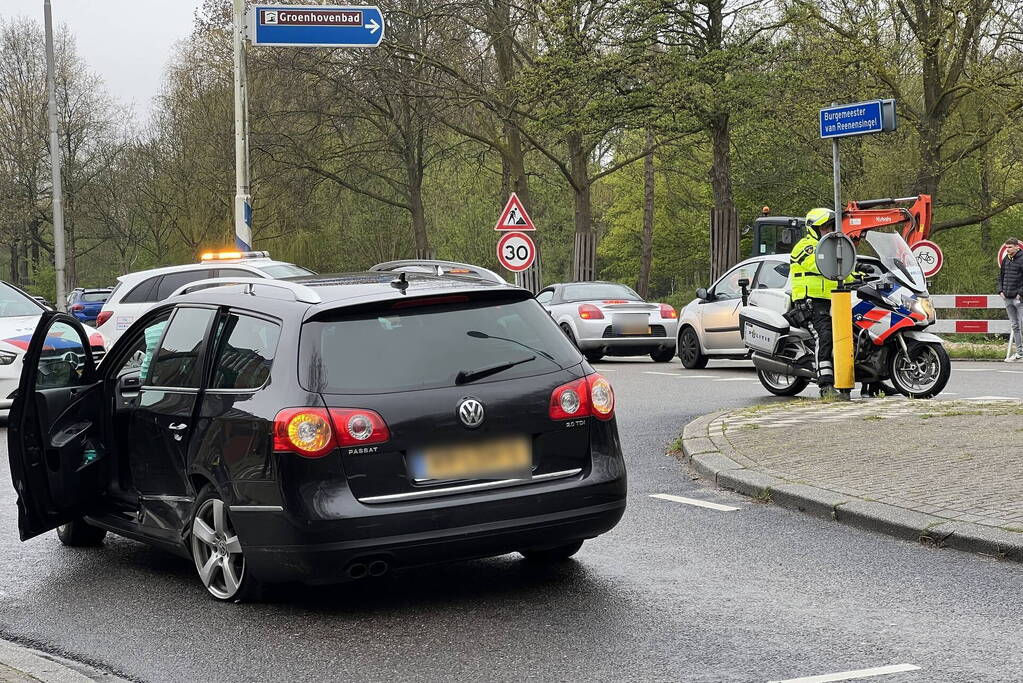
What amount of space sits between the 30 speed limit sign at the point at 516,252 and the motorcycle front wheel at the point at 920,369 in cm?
1029

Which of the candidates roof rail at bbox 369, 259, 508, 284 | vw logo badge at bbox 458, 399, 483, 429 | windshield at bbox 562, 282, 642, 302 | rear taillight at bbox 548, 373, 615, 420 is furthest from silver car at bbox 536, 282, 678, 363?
vw logo badge at bbox 458, 399, 483, 429

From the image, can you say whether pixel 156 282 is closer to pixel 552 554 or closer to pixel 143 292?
pixel 143 292

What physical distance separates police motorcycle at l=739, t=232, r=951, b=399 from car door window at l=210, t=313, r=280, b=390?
8605 millimetres

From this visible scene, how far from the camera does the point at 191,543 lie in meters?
6.19

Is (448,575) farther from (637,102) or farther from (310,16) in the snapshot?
(637,102)

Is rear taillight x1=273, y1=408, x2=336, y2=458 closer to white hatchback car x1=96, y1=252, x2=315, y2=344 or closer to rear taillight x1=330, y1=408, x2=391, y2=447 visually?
rear taillight x1=330, y1=408, x2=391, y2=447

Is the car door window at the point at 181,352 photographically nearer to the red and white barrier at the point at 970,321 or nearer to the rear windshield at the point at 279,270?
the rear windshield at the point at 279,270

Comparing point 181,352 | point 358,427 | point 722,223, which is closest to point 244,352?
point 181,352

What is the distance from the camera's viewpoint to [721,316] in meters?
19.2

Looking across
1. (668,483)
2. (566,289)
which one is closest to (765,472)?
(668,483)

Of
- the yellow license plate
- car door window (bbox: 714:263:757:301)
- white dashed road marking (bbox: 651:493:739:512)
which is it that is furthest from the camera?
car door window (bbox: 714:263:757:301)

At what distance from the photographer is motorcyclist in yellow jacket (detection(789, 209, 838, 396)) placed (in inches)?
535

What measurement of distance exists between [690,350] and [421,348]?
47.3 ft

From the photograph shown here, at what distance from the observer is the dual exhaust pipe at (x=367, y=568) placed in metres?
5.54
